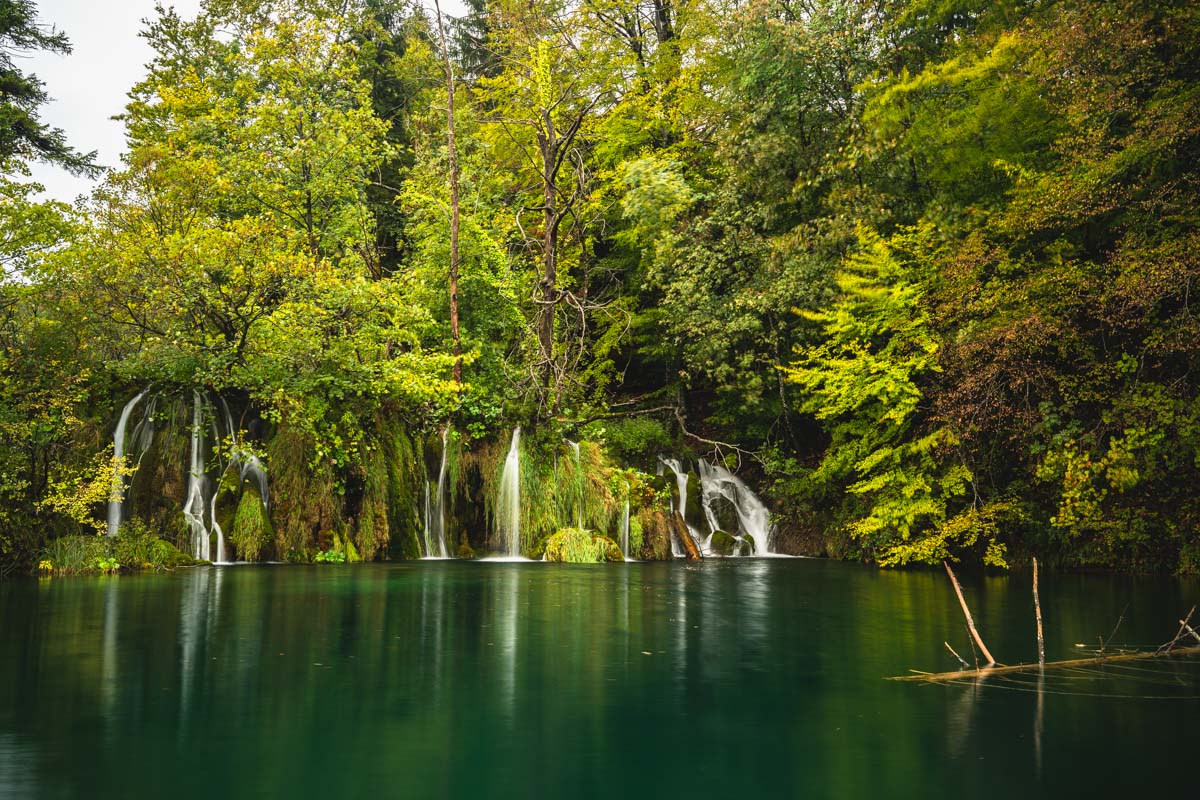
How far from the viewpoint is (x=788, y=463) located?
2338 cm

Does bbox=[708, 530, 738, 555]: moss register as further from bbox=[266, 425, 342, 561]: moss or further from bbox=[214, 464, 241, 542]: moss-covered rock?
bbox=[214, 464, 241, 542]: moss-covered rock

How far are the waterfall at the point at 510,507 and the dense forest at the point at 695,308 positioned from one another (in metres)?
0.16

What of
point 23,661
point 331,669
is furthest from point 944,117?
point 23,661

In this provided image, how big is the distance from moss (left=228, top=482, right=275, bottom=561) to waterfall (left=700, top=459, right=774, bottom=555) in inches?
433

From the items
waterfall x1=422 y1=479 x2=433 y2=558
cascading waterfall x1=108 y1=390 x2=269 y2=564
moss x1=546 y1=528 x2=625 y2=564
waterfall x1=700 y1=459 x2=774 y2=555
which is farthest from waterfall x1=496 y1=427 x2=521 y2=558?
waterfall x1=700 y1=459 x2=774 y2=555

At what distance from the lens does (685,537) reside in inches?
889

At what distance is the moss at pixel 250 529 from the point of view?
719 inches

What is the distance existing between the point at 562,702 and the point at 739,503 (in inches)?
747

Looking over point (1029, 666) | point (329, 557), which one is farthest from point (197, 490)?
point (1029, 666)

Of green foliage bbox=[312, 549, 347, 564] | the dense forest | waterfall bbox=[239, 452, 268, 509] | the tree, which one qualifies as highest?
the tree

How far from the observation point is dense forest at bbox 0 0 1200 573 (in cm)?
1612

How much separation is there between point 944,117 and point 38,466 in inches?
777

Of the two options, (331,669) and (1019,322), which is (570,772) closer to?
(331,669)

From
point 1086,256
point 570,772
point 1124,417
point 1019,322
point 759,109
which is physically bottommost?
point 570,772
